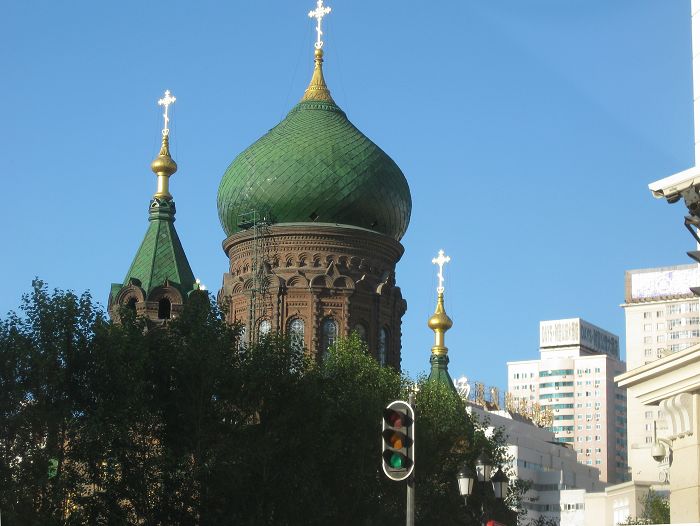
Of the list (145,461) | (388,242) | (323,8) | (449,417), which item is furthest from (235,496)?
(323,8)

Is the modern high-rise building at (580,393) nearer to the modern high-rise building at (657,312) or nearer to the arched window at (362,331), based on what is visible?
the modern high-rise building at (657,312)

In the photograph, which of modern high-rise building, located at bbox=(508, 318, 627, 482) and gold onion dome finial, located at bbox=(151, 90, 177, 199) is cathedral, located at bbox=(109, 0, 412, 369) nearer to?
gold onion dome finial, located at bbox=(151, 90, 177, 199)

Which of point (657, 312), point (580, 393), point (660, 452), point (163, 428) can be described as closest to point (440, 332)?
point (163, 428)

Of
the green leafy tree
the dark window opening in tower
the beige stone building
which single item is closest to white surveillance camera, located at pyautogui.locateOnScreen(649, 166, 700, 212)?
the beige stone building

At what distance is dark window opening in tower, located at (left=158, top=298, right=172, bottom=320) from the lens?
62812 millimetres

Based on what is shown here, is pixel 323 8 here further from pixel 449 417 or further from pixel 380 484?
pixel 380 484

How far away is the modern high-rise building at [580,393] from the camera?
17438 cm

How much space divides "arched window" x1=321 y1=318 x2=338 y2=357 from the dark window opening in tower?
21.1ft

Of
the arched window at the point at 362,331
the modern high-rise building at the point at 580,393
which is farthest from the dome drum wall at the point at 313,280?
the modern high-rise building at the point at 580,393

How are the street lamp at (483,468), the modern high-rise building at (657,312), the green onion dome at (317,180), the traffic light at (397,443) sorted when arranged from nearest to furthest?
the traffic light at (397,443) → the street lamp at (483,468) → the green onion dome at (317,180) → the modern high-rise building at (657,312)

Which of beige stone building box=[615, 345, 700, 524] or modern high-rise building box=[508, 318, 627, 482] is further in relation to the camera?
modern high-rise building box=[508, 318, 627, 482]

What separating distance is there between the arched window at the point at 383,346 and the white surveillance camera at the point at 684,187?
41.3 metres

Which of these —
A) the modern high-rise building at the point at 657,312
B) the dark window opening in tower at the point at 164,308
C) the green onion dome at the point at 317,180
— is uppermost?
the modern high-rise building at the point at 657,312

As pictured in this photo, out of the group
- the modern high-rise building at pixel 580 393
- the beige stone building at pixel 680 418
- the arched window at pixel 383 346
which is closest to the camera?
the beige stone building at pixel 680 418
